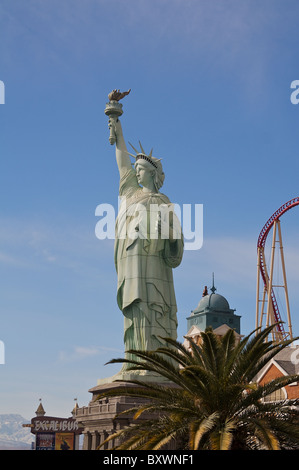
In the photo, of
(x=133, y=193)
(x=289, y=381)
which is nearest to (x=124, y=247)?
(x=133, y=193)

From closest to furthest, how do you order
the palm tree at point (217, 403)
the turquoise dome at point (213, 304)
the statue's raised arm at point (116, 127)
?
the palm tree at point (217, 403) → the statue's raised arm at point (116, 127) → the turquoise dome at point (213, 304)

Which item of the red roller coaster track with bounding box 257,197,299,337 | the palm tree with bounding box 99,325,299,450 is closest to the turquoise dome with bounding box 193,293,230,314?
the red roller coaster track with bounding box 257,197,299,337

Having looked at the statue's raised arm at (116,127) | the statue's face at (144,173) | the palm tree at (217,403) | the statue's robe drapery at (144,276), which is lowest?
the palm tree at (217,403)

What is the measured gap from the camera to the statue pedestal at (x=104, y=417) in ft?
98.6

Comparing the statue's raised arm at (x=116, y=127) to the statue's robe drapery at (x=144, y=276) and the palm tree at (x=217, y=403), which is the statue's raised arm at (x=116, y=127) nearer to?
the statue's robe drapery at (x=144, y=276)

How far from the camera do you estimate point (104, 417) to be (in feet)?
101

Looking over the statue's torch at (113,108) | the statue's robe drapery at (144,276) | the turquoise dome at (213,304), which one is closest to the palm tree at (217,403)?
the statue's robe drapery at (144,276)

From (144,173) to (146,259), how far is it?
4497 millimetres

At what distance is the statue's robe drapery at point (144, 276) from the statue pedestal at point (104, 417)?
2.82 m

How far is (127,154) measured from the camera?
123ft

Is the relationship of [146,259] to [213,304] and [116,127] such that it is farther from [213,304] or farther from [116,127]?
[213,304]

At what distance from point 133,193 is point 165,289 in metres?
5.30

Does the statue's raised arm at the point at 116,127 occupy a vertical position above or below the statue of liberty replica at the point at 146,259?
above
